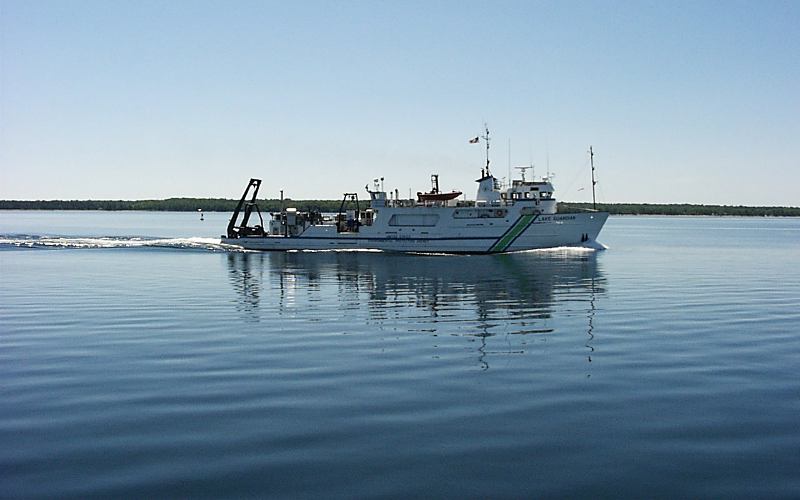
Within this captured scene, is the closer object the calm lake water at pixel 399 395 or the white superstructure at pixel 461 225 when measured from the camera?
the calm lake water at pixel 399 395

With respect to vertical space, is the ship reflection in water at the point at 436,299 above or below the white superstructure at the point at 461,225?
below

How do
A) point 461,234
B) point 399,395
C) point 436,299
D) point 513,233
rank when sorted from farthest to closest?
point 461,234, point 513,233, point 436,299, point 399,395

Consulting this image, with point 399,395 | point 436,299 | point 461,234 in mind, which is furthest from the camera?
point 461,234

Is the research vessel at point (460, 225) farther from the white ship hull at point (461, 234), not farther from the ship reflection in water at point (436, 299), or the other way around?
the ship reflection in water at point (436, 299)

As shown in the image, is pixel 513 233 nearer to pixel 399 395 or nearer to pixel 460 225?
pixel 460 225

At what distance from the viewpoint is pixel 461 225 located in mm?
66688

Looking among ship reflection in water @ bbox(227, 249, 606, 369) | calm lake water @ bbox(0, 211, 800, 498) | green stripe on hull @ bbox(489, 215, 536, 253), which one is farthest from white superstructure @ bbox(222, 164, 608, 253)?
calm lake water @ bbox(0, 211, 800, 498)

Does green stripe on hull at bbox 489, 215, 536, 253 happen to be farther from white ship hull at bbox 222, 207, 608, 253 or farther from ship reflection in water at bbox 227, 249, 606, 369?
ship reflection in water at bbox 227, 249, 606, 369

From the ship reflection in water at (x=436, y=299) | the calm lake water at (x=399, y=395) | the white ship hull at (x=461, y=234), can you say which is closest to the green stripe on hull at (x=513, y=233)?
the white ship hull at (x=461, y=234)

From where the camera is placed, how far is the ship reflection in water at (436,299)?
22.6 meters

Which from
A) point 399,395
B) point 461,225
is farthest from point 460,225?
point 399,395

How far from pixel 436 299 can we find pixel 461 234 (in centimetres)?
3481

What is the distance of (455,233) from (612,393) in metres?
52.3

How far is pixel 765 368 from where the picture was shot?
56.4 feet
